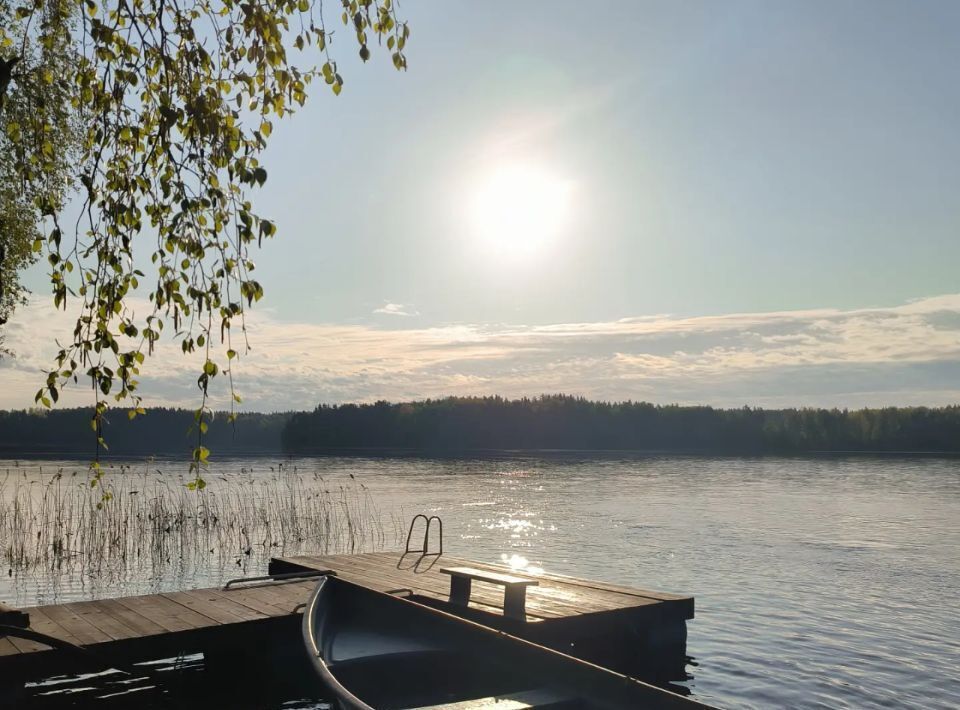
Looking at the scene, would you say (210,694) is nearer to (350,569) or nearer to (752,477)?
(350,569)

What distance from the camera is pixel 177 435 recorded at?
290 ft

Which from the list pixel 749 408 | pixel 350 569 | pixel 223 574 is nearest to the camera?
pixel 350 569

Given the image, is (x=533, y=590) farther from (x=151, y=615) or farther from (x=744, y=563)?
(x=744, y=563)

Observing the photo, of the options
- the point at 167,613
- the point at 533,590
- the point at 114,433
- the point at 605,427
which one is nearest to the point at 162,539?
the point at 167,613

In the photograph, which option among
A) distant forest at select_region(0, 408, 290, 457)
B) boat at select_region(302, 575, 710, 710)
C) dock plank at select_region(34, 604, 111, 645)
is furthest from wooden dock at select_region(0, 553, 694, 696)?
distant forest at select_region(0, 408, 290, 457)

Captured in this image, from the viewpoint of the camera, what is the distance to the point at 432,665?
7.72 metres

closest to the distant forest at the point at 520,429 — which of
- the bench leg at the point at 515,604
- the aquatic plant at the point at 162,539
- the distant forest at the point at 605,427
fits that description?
the distant forest at the point at 605,427

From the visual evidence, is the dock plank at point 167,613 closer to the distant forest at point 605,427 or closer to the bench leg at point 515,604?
the bench leg at point 515,604

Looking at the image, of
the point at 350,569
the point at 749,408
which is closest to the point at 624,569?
the point at 350,569

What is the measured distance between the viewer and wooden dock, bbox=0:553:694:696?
8945 mm

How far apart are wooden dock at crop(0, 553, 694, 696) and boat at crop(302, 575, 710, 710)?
155 cm

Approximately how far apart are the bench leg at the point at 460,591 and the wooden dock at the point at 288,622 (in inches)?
4.2

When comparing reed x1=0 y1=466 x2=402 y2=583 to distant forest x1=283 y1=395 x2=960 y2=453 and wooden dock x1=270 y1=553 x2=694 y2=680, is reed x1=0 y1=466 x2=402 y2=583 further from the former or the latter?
distant forest x1=283 y1=395 x2=960 y2=453

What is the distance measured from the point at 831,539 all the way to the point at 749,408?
79093 mm
